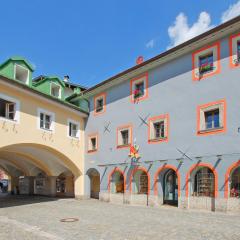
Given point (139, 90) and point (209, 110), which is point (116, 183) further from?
point (209, 110)

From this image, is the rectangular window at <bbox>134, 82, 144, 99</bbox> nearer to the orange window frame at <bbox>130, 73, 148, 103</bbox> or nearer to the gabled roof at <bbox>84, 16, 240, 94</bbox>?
the orange window frame at <bbox>130, 73, 148, 103</bbox>

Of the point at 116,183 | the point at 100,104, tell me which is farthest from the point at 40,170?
the point at 116,183

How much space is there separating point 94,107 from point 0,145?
9204mm

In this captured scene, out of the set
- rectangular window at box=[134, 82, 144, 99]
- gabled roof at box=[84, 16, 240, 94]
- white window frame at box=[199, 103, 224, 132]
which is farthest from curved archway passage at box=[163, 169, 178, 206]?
gabled roof at box=[84, 16, 240, 94]

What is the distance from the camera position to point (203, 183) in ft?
56.6

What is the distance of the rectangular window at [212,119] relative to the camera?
1689 cm

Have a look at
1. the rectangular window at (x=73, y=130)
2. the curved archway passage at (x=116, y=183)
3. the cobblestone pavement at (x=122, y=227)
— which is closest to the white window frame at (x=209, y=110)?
the cobblestone pavement at (x=122, y=227)

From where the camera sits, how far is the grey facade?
1598 cm

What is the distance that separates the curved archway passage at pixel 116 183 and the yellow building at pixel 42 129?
136 inches

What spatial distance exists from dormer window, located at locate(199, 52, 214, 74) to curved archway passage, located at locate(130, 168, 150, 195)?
302 inches

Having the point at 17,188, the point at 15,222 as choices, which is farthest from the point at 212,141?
the point at 17,188

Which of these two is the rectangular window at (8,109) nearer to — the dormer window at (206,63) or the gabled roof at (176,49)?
the gabled roof at (176,49)

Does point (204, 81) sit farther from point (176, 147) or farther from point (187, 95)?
point (176, 147)

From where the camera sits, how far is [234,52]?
53.3 ft
